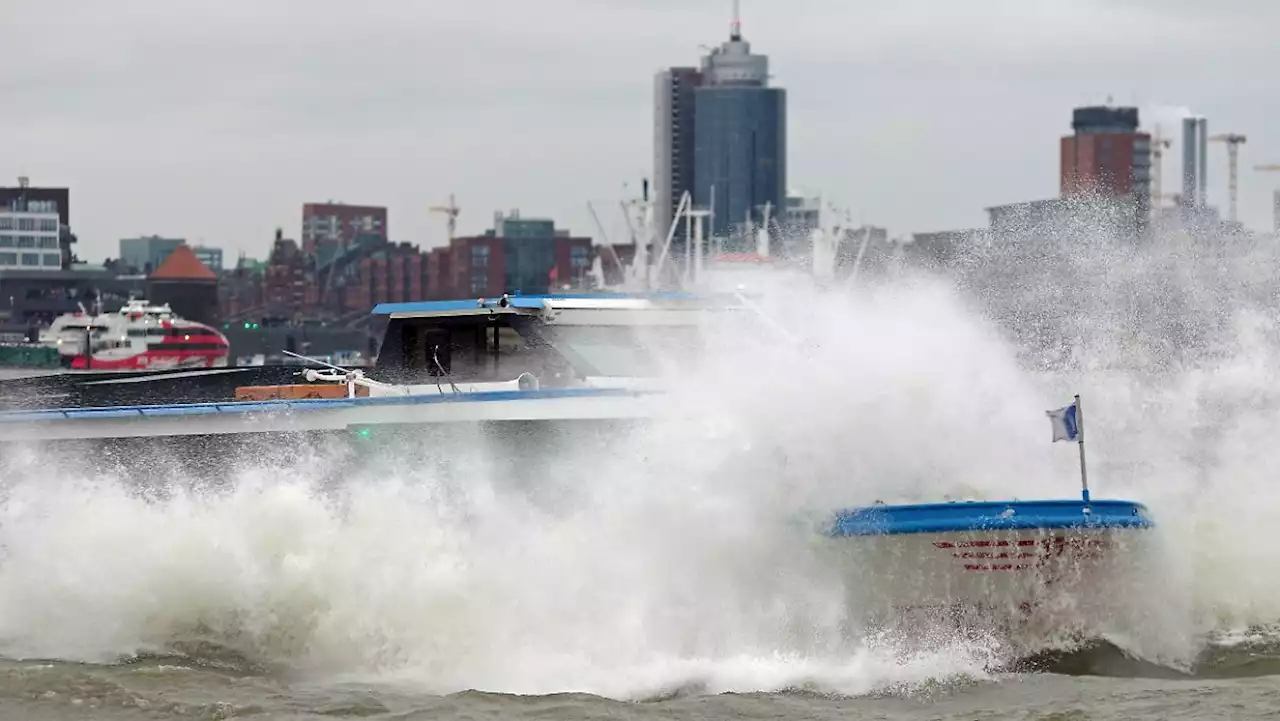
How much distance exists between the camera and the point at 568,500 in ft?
61.0

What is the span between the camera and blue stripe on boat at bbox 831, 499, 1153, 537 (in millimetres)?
16969

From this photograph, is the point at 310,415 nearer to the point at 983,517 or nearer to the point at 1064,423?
the point at 983,517

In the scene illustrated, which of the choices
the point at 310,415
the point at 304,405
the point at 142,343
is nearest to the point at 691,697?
the point at 310,415

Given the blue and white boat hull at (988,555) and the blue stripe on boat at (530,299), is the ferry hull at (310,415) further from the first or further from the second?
the blue and white boat hull at (988,555)

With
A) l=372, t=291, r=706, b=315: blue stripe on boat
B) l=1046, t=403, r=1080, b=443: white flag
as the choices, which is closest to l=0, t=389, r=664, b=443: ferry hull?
l=372, t=291, r=706, b=315: blue stripe on boat

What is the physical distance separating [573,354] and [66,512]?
5.92 meters

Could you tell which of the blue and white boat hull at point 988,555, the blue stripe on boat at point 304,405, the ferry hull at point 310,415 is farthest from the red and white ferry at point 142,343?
the blue and white boat hull at point 988,555

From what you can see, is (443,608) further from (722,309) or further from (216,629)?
(722,309)

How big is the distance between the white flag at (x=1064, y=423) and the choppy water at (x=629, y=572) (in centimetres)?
114

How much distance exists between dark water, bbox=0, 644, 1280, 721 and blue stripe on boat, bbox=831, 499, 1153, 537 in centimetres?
116

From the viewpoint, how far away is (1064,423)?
57.1ft

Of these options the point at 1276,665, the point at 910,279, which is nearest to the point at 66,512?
the point at 910,279

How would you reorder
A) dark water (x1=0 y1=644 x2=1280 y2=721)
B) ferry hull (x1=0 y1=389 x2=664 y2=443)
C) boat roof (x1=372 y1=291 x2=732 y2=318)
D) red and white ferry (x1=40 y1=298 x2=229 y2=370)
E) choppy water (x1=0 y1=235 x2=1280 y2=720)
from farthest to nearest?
red and white ferry (x1=40 y1=298 x2=229 y2=370)
boat roof (x1=372 y1=291 x2=732 y2=318)
ferry hull (x1=0 y1=389 x2=664 y2=443)
choppy water (x1=0 y1=235 x2=1280 y2=720)
dark water (x1=0 y1=644 x2=1280 y2=721)

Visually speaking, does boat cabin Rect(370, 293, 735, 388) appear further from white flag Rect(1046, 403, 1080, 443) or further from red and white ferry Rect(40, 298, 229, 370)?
red and white ferry Rect(40, 298, 229, 370)
